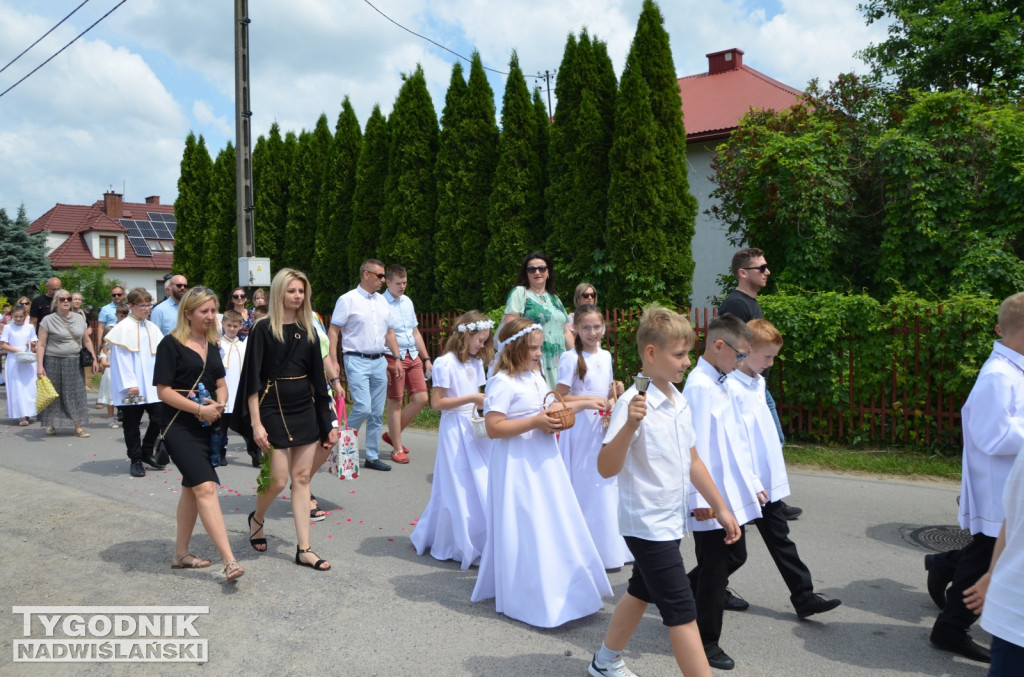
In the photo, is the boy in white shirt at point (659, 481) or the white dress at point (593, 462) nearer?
the boy in white shirt at point (659, 481)

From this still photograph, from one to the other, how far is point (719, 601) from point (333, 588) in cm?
234

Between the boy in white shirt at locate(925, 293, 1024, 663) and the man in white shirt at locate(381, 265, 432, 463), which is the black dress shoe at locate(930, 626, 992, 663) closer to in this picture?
the boy in white shirt at locate(925, 293, 1024, 663)

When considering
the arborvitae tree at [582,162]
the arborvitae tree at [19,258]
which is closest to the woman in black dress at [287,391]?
the arborvitae tree at [582,162]

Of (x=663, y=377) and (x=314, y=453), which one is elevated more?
(x=663, y=377)

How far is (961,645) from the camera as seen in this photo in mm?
3779

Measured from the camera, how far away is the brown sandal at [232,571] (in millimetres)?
4797

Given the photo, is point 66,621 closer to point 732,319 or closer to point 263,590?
point 263,590

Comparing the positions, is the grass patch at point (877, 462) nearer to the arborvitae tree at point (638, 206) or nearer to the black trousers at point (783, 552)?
the black trousers at point (783, 552)

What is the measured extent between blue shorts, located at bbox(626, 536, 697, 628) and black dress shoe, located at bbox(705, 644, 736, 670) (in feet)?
2.13

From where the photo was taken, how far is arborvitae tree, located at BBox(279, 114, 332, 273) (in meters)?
18.1

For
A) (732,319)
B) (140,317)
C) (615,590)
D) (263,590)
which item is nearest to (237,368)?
(140,317)

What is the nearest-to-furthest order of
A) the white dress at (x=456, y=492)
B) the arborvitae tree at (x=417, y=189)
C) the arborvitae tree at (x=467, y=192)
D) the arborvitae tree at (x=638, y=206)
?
the white dress at (x=456, y=492) < the arborvitae tree at (x=638, y=206) < the arborvitae tree at (x=467, y=192) < the arborvitae tree at (x=417, y=189)

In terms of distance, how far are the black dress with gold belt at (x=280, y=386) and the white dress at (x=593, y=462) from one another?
1.71 m

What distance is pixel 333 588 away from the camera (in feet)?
16.0
